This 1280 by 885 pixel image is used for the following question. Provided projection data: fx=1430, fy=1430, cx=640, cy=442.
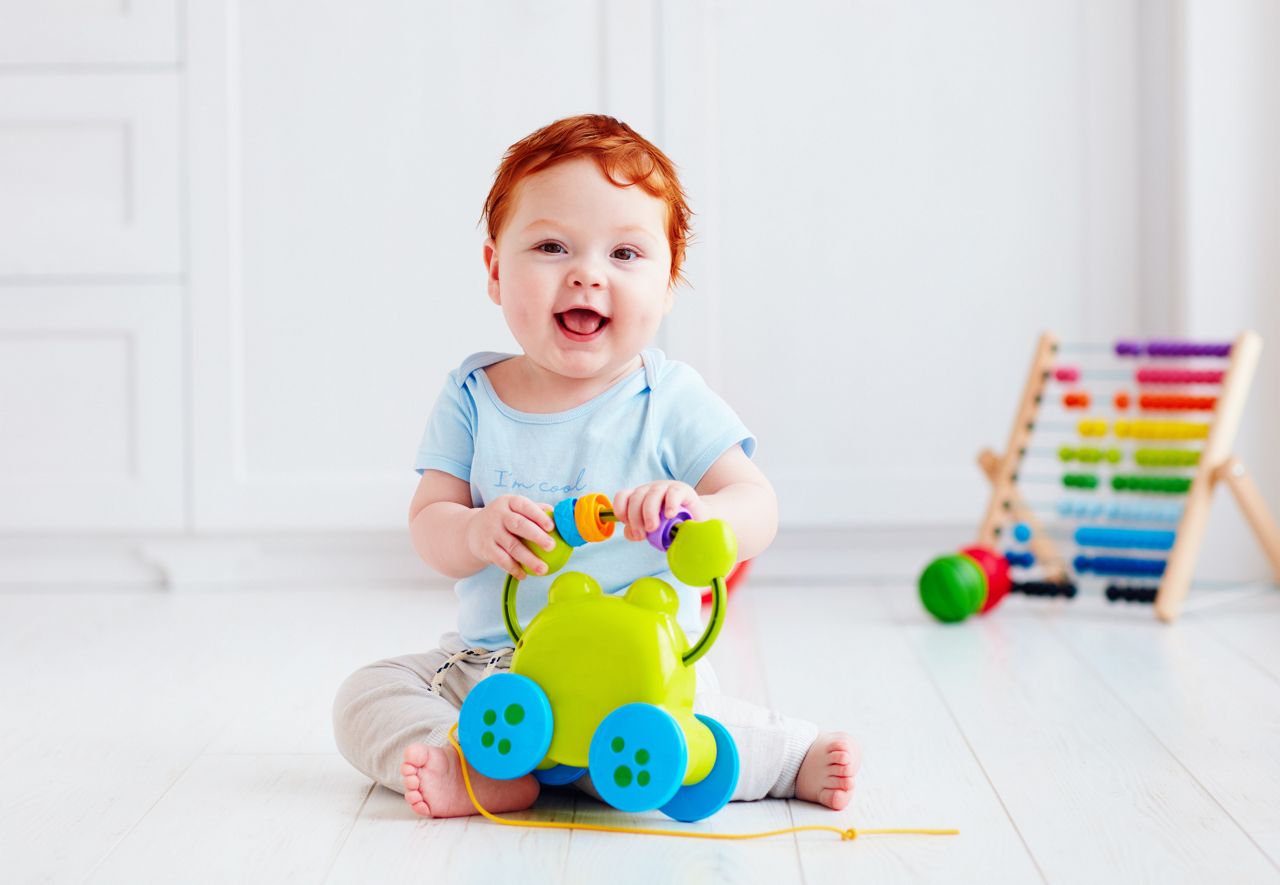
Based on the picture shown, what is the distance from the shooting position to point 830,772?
1.04 m

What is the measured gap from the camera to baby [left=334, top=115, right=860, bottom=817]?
1.06 meters

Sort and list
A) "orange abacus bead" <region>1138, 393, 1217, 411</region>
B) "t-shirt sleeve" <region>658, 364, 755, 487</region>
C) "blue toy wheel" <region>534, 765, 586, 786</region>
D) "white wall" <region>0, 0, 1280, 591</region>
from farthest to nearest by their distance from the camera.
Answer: "white wall" <region>0, 0, 1280, 591</region>, "orange abacus bead" <region>1138, 393, 1217, 411</region>, "t-shirt sleeve" <region>658, 364, 755, 487</region>, "blue toy wheel" <region>534, 765, 586, 786</region>

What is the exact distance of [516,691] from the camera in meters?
0.97

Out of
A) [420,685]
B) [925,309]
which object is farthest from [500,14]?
[420,685]

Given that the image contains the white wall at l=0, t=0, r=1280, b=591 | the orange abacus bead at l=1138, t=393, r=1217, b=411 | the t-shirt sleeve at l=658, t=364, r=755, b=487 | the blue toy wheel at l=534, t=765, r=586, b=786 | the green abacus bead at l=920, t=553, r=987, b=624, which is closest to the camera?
the blue toy wheel at l=534, t=765, r=586, b=786

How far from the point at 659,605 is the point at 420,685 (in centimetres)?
26

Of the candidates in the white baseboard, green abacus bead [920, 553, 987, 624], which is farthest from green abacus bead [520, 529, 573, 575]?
the white baseboard

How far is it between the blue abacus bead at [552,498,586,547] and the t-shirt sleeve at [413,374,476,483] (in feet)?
0.69

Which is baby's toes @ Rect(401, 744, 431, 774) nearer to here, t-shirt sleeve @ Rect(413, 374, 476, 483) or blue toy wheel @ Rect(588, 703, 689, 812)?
blue toy wheel @ Rect(588, 703, 689, 812)

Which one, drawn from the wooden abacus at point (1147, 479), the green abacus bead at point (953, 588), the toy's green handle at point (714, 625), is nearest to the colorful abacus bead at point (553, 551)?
the toy's green handle at point (714, 625)

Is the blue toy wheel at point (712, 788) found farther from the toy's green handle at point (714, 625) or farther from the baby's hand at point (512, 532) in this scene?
the baby's hand at point (512, 532)

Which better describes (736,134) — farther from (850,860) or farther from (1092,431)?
(850,860)

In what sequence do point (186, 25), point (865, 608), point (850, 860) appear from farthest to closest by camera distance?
point (186, 25) < point (865, 608) < point (850, 860)

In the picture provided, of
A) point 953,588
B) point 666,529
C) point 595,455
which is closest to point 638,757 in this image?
point 666,529
